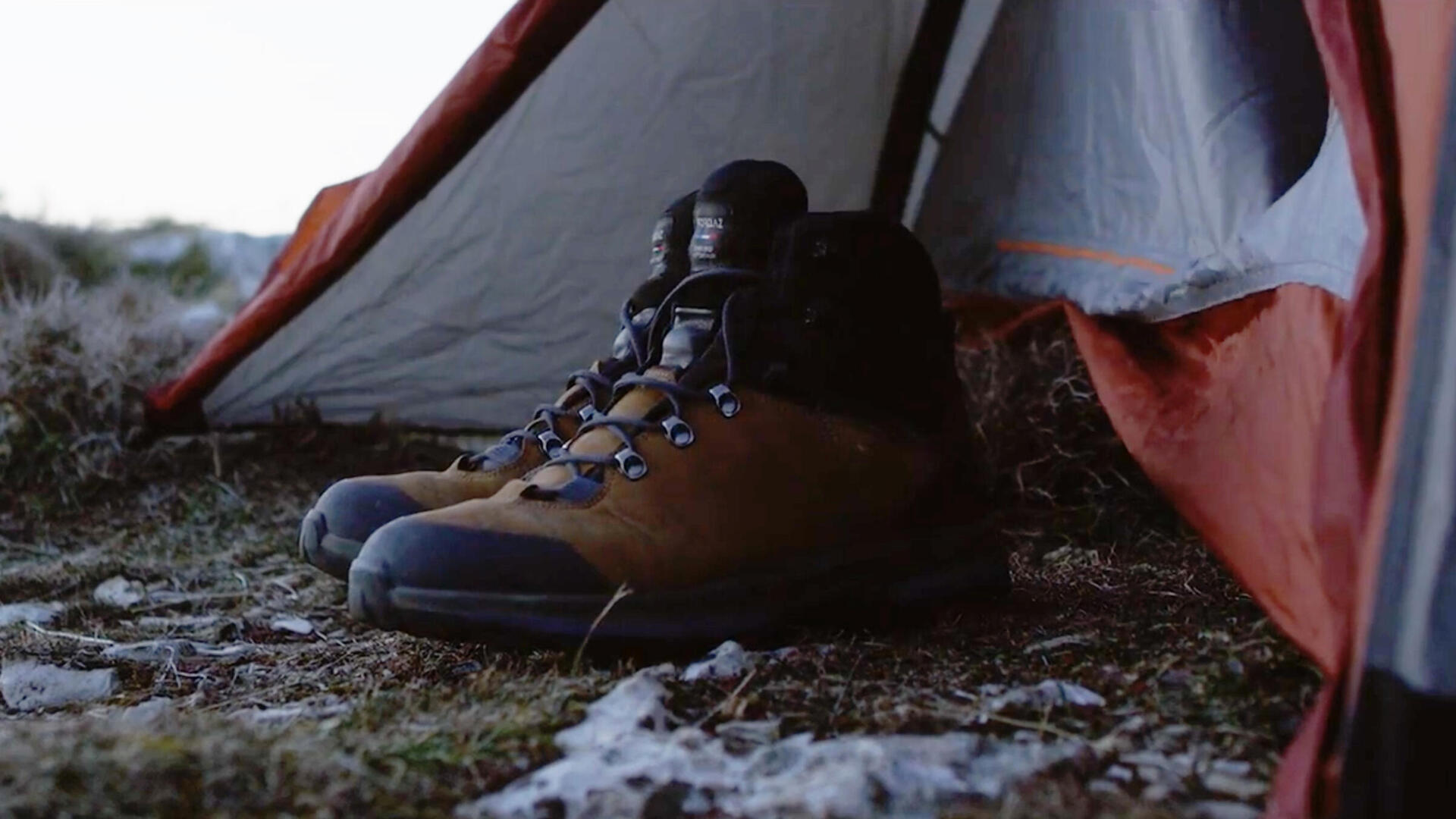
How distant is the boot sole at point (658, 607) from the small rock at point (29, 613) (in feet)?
2.27

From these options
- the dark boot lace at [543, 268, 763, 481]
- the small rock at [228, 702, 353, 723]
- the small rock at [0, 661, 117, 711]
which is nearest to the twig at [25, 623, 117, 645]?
the small rock at [0, 661, 117, 711]

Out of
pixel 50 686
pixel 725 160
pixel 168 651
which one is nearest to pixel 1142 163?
pixel 725 160

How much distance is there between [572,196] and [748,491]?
4.03 feet

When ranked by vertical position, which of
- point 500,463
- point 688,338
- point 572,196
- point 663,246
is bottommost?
point 500,463

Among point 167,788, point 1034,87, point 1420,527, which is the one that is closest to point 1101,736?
point 1420,527

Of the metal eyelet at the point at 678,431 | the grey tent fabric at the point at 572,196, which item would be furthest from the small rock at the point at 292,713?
the grey tent fabric at the point at 572,196

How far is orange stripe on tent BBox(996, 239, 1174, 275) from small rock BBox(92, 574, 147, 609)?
53.9 inches

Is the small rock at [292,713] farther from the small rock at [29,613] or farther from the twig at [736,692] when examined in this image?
the small rock at [29,613]

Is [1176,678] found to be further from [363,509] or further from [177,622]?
[177,622]

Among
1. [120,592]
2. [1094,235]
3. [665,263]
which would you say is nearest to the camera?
[665,263]

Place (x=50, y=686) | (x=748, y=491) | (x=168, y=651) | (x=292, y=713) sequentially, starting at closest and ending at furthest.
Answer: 1. (x=292, y=713)
2. (x=748, y=491)
3. (x=50, y=686)
4. (x=168, y=651)

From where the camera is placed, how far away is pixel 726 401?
1.16m

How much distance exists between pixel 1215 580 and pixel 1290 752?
66 cm

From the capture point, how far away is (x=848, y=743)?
2.76 feet
